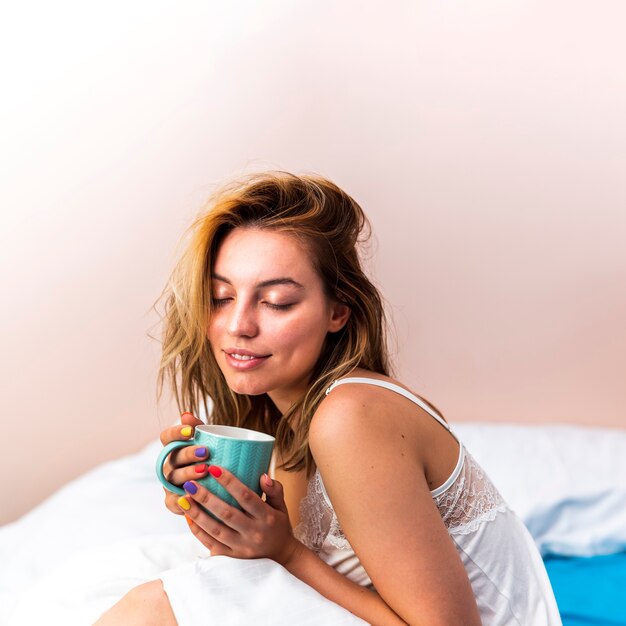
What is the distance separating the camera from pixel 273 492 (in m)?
1.16

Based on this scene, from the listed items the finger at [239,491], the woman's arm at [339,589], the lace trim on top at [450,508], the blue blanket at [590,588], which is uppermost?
the finger at [239,491]

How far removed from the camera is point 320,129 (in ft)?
8.04

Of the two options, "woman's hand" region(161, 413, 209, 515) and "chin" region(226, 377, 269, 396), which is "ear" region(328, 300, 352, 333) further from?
"woman's hand" region(161, 413, 209, 515)

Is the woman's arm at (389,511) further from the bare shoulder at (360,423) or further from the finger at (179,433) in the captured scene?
the finger at (179,433)

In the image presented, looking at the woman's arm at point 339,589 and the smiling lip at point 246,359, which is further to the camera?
the smiling lip at point 246,359

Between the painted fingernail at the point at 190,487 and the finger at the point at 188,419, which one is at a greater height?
the finger at the point at 188,419

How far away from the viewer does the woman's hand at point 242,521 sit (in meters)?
1.09

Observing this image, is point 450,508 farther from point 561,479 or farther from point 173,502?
point 561,479

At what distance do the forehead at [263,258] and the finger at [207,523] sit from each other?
1.15 feet

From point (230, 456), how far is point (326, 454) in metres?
0.13

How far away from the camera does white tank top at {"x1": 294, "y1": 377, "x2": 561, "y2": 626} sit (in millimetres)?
1230

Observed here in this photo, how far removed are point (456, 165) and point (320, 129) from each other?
417 millimetres

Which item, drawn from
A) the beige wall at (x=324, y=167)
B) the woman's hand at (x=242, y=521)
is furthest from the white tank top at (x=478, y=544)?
the beige wall at (x=324, y=167)

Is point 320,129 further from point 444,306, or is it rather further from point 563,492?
point 563,492
